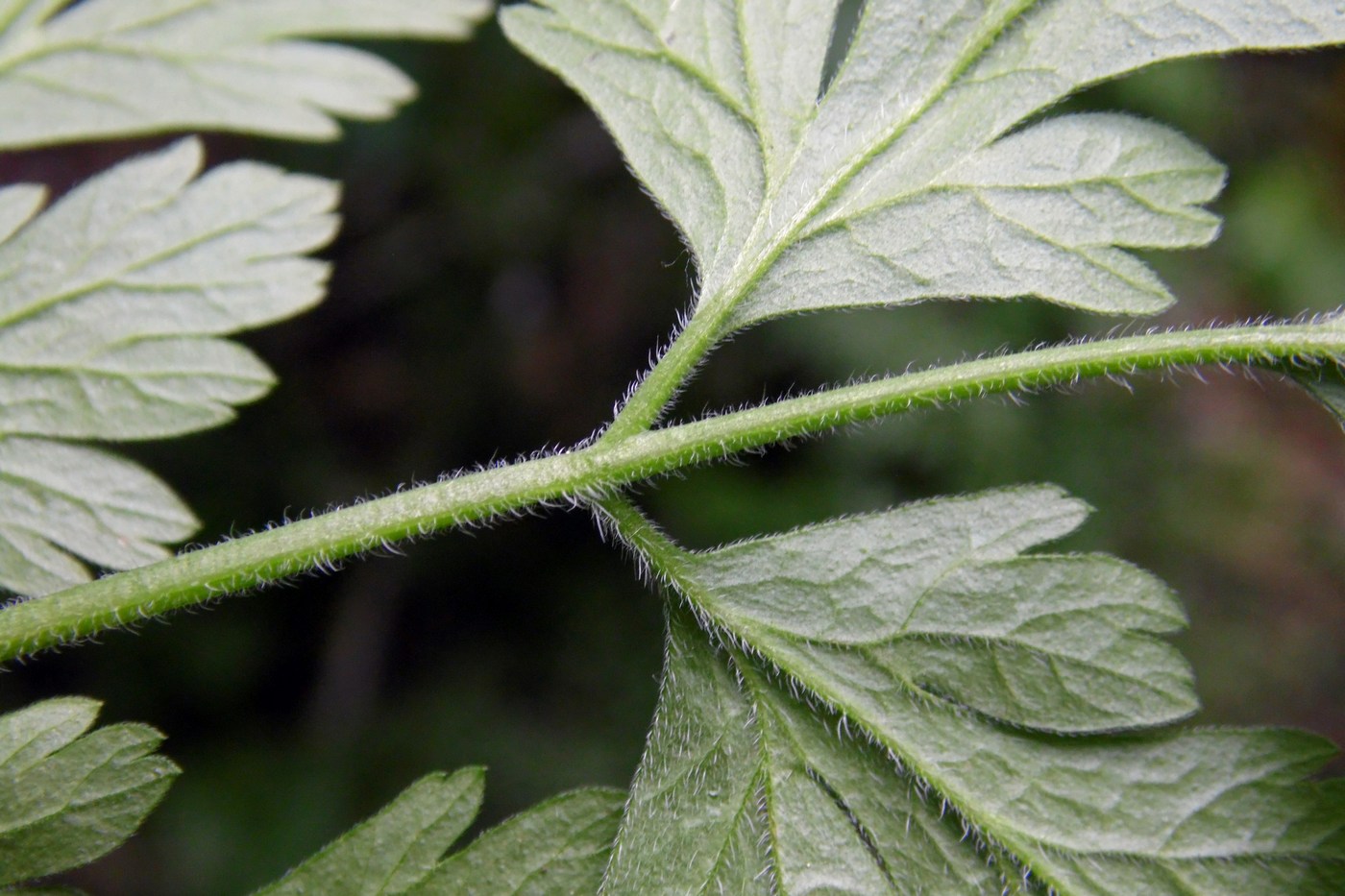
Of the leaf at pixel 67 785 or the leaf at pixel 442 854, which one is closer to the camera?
the leaf at pixel 67 785

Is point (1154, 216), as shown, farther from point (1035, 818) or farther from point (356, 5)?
point (356, 5)

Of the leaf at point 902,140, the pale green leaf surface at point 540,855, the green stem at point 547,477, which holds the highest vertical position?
the leaf at point 902,140

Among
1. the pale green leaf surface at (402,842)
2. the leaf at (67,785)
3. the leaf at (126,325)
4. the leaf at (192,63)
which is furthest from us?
the leaf at (192,63)

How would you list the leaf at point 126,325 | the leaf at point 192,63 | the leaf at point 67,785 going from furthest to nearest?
the leaf at point 192,63 < the leaf at point 126,325 < the leaf at point 67,785

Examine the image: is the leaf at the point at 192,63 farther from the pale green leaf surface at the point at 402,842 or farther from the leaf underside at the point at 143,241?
the pale green leaf surface at the point at 402,842

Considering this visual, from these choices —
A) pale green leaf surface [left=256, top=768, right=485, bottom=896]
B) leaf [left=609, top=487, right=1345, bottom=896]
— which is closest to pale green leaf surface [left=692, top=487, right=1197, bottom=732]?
leaf [left=609, top=487, right=1345, bottom=896]

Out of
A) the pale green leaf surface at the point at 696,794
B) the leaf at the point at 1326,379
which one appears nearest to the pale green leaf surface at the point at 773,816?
the pale green leaf surface at the point at 696,794

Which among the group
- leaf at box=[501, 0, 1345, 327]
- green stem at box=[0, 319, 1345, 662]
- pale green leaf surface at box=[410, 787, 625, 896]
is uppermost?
leaf at box=[501, 0, 1345, 327]

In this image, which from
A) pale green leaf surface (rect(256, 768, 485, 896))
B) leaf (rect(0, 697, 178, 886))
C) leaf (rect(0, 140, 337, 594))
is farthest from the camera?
leaf (rect(0, 140, 337, 594))

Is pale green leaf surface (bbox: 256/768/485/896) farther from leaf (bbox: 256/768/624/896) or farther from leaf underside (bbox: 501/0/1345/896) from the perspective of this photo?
leaf underside (bbox: 501/0/1345/896)
